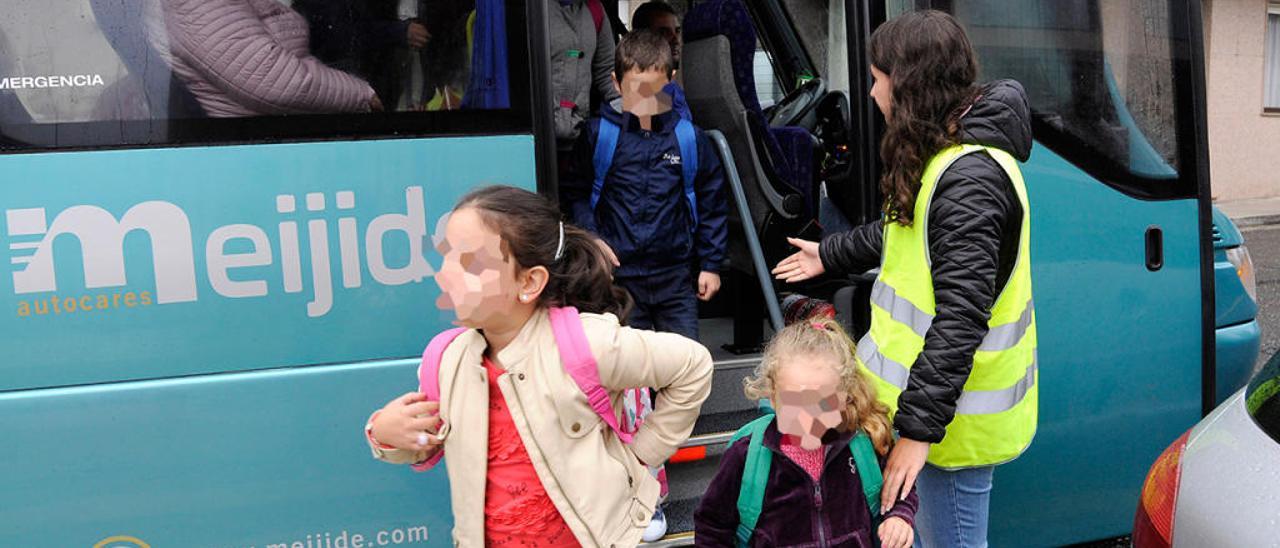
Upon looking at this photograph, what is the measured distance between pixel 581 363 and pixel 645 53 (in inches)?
67.4

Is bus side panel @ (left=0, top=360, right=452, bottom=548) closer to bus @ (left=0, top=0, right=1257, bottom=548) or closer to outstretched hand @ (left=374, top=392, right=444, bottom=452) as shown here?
bus @ (left=0, top=0, right=1257, bottom=548)

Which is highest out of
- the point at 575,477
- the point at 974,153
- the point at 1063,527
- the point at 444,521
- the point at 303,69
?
the point at 303,69

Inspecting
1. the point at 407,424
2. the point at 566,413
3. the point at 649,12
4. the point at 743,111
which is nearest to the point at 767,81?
the point at 649,12

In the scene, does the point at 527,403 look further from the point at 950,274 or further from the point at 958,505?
the point at 958,505

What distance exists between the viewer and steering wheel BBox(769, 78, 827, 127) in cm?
511

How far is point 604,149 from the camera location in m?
3.68

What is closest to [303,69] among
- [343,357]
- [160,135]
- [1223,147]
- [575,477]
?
[160,135]

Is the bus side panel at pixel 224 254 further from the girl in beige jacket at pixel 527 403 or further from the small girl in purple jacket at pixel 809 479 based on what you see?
the small girl in purple jacket at pixel 809 479

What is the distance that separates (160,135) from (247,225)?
0.98 feet

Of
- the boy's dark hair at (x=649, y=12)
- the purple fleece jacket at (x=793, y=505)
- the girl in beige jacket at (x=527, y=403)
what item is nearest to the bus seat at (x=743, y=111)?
the boy's dark hair at (x=649, y=12)

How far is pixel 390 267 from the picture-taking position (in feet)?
9.68

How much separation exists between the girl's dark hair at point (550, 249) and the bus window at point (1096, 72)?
1.74 metres

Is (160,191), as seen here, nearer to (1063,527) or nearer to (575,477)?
(575,477)

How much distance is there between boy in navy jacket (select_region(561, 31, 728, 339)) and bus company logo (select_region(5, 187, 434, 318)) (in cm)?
88
